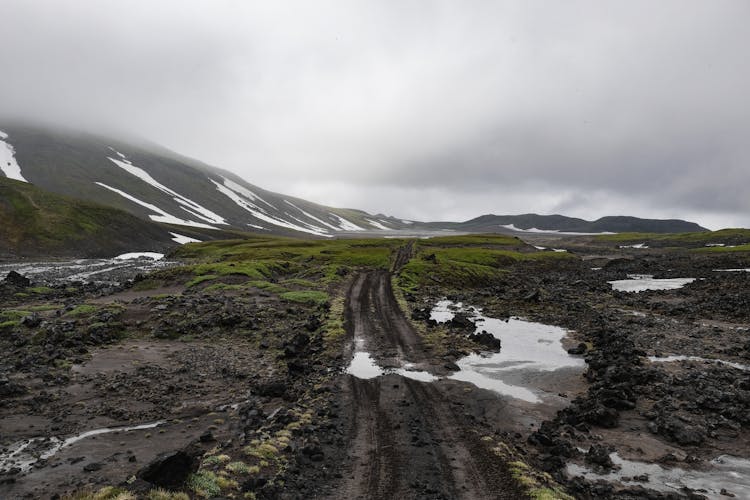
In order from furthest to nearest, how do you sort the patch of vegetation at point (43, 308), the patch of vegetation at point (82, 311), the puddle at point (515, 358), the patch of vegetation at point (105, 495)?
the patch of vegetation at point (43, 308), the patch of vegetation at point (82, 311), the puddle at point (515, 358), the patch of vegetation at point (105, 495)

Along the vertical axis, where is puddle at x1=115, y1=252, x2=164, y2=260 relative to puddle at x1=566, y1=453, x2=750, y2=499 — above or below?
below

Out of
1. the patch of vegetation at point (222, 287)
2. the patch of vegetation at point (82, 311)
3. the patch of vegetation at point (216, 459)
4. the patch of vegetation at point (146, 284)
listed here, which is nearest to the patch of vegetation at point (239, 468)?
the patch of vegetation at point (216, 459)

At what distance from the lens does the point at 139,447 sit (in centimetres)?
1546

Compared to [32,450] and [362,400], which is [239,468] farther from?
[362,400]

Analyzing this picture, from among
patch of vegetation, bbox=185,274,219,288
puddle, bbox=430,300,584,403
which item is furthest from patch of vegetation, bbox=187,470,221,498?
patch of vegetation, bbox=185,274,219,288

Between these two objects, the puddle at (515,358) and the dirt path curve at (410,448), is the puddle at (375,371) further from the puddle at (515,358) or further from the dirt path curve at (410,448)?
the puddle at (515,358)

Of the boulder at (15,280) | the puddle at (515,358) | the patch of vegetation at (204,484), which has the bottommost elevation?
the boulder at (15,280)

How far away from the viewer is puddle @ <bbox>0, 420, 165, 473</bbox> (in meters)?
13.5

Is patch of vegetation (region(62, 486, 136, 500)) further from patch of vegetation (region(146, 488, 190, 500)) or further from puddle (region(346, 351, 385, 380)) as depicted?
puddle (region(346, 351, 385, 380))

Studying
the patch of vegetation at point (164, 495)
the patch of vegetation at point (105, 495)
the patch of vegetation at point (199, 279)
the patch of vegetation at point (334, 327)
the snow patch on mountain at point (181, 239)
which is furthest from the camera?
the snow patch on mountain at point (181, 239)

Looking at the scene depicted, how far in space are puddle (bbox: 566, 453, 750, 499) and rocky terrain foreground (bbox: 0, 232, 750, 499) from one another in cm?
8

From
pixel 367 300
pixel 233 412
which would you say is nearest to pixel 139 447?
pixel 233 412

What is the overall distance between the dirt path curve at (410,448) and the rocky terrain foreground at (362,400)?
0.27 ft

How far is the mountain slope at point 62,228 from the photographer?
10556 cm
